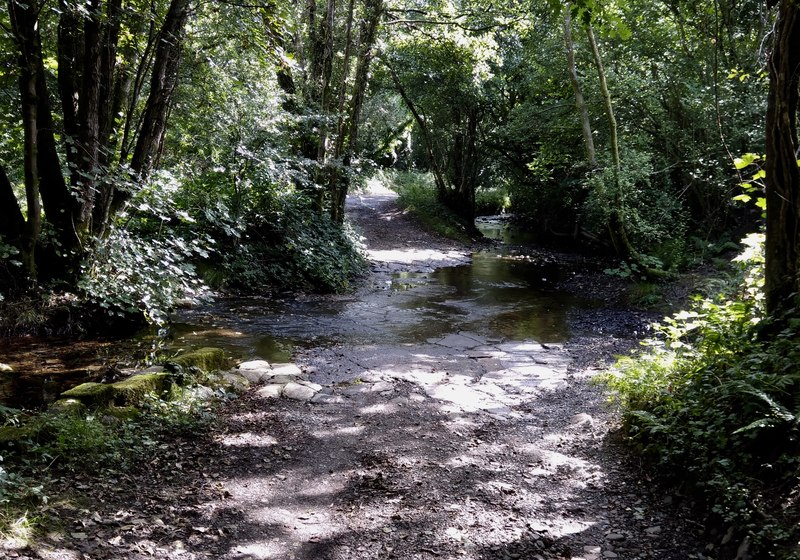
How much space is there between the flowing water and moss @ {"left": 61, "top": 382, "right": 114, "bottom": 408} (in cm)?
60

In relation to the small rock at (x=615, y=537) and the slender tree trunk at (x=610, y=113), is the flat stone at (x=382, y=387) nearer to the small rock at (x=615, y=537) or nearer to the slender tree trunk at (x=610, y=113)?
the small rock at (x=615, y=537)

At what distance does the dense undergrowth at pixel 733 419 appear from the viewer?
304cm

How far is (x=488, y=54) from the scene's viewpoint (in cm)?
1652

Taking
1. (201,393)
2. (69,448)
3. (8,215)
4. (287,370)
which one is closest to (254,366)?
(287,370)

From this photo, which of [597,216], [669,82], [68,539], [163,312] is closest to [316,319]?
[163,312]

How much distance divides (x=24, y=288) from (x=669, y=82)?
48.7 feet

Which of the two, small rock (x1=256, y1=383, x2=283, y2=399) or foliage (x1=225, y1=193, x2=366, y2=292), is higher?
foliage (x1=225, y1=193, x2=366, y2=292)

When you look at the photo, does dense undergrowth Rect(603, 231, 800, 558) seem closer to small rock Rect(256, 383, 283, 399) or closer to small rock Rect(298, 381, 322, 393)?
small rock Rect(298, 381, 322, 393)

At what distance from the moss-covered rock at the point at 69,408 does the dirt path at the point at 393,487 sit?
89cm

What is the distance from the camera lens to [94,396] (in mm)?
4938

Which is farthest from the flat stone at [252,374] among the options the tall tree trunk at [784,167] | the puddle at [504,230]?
the puddle at [504,230]

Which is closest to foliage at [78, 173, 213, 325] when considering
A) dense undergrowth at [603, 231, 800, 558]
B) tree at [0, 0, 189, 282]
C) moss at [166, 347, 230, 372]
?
tree at [0, 0, 189, 282]

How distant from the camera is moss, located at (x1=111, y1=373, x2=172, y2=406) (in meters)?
5.05

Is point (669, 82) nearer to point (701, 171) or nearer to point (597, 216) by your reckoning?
point (701, 171)
